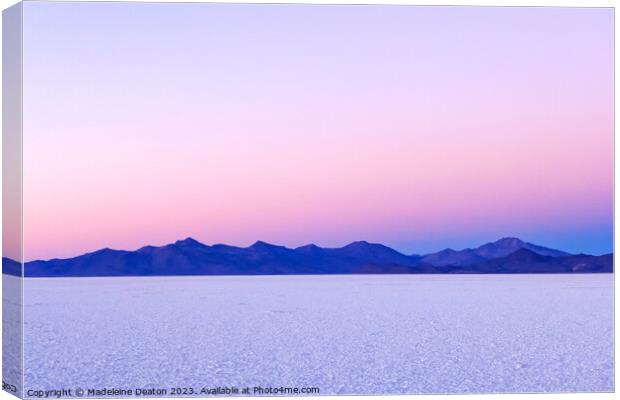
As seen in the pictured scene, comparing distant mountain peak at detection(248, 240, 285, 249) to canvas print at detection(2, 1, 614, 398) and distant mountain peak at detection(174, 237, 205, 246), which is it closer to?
canvas print at detection(2, 1, 614, 398)

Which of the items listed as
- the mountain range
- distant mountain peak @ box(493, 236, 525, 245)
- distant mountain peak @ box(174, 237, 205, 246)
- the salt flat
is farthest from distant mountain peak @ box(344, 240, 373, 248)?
distant mountain peak @ box(174, 237, 205, 246)

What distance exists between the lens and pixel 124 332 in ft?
45.3

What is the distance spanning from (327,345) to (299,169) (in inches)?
140

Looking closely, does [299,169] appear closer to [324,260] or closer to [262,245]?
[262,245]

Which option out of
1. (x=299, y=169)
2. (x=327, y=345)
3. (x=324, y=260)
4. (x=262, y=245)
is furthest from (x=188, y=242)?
(x=327, y=345)

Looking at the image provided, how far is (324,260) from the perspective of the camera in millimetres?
19719

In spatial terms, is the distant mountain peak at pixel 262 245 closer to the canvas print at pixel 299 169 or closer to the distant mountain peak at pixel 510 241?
the canvas print at pixel 299 169

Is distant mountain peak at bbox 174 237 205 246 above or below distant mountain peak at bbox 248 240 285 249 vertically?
above

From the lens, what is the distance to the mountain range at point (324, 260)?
56.0 feet

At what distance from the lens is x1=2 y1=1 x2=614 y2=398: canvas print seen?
1106cm

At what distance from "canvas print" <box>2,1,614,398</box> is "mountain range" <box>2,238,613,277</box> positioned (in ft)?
0.99

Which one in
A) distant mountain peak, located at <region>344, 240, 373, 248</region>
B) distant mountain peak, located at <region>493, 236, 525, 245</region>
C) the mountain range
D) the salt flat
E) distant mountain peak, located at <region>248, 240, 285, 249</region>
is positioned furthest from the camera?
distant mountain peak, located at <region>248, 240, 285, 249</region>

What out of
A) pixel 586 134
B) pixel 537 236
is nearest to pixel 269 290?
pixel 537 236

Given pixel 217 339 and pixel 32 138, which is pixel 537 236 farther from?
pixel 32 138
